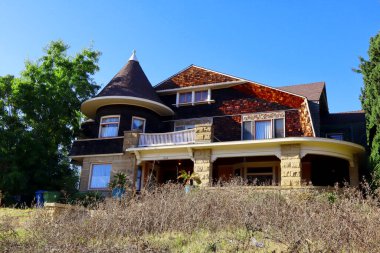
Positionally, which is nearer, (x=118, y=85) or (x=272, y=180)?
(x=272, y=180)

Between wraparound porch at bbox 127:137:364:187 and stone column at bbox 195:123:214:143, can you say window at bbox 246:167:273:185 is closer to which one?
wraparound porch at bbox 127:137:364:187

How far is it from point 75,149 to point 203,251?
15.8 metres

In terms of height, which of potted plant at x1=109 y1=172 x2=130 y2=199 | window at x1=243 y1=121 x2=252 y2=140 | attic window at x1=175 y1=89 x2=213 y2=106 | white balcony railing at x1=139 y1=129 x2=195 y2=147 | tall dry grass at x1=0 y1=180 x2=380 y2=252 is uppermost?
attic window at x1=175 y1=89 x2=213 y2=106

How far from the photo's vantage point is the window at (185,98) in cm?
2286

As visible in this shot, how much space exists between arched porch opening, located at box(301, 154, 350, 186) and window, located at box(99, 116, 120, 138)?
10.1m

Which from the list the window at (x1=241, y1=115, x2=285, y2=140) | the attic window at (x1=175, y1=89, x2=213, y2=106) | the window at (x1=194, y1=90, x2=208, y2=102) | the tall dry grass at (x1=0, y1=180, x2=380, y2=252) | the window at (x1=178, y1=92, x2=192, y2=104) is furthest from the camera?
the window at (x1=178, y1=92, x2=192, y2=104)

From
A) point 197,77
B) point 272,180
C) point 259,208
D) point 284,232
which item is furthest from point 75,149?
point 284,232

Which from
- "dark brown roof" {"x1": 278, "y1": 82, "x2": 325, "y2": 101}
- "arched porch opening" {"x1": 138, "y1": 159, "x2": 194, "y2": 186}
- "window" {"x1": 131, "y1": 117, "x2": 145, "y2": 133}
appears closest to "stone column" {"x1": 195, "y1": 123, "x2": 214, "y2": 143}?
"arched porch opening" {"x1": 138, "y1": 159, "x2": 194, "y2": 186}

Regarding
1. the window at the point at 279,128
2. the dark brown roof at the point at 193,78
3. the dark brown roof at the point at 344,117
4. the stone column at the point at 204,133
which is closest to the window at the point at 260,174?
the window at the point at 279,128

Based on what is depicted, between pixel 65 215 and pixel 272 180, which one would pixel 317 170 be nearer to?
pixel 272 180

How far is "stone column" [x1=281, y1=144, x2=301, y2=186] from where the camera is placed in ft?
53.7

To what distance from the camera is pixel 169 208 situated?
9.43 metres

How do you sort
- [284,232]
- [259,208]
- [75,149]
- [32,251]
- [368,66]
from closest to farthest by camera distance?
[284,232], [32,251], [259,208], [368,66], [75,149]

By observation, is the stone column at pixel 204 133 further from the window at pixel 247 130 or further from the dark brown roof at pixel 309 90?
the dark brown roof at pixel 309 90
